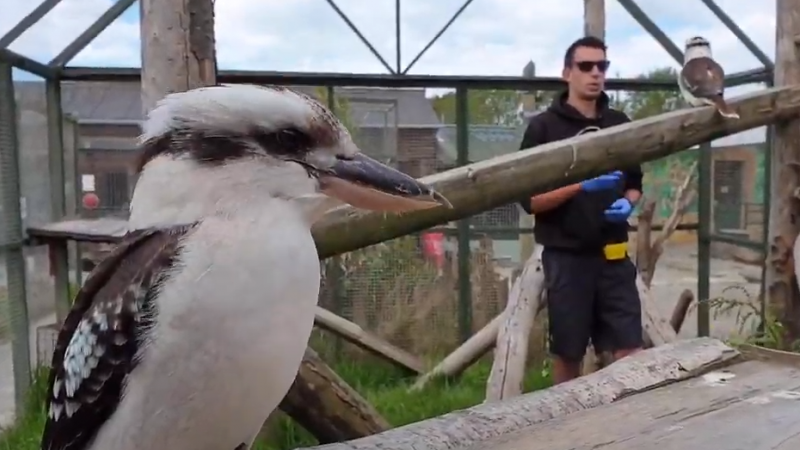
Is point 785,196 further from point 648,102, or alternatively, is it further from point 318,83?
point 318,83

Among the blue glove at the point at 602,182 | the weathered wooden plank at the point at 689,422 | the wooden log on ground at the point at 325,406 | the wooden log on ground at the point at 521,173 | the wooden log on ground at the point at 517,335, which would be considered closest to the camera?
the weathered wooden plank at the point at 689,422

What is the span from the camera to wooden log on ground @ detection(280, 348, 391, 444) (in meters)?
1.47

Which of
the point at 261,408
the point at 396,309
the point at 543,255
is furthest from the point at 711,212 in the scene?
the point at 261,408

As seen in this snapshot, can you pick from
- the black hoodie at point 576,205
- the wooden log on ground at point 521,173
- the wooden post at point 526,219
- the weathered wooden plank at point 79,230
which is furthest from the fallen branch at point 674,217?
the weathered wooden plank at point 79,230

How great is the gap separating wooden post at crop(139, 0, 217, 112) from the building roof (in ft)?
6.02

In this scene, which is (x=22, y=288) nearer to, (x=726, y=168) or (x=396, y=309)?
(x=396, y=309)

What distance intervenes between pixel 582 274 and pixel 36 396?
5.77 ft

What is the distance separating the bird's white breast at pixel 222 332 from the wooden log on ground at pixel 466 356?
8.09 feet

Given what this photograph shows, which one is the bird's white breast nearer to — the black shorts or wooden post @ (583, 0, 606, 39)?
the black shorts

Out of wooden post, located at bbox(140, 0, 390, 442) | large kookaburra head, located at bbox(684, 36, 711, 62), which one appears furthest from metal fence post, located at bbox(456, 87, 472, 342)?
wooden post, located at bbox(140, 0, 390, 442)

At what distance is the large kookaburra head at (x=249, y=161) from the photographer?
63 cm

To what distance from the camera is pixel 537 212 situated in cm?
212

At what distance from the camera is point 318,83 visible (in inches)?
135

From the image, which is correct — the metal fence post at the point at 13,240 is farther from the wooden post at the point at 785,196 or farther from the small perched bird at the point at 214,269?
the wooden post at the point at 785,196
